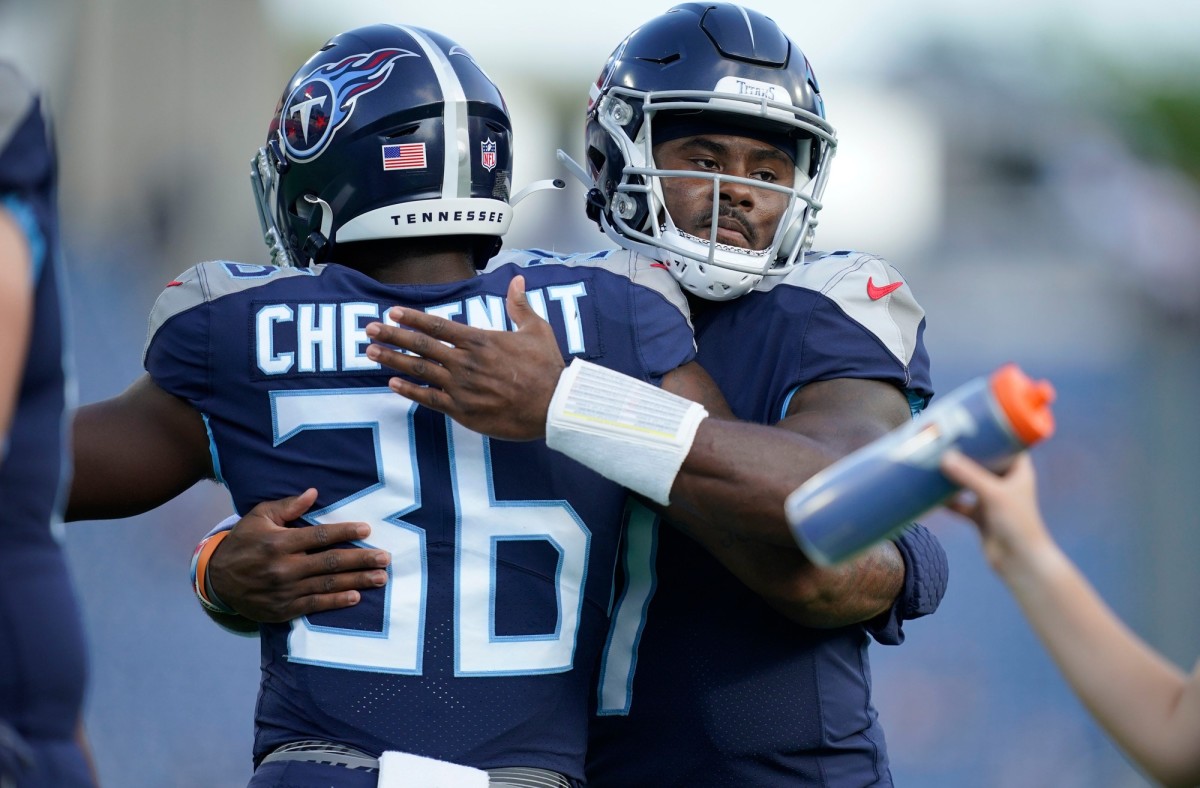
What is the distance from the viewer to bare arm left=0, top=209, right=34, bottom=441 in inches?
66.1

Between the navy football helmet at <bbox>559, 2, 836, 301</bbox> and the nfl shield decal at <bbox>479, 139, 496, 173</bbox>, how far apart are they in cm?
49

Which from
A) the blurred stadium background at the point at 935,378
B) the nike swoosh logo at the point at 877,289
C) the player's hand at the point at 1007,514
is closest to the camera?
the player's hand at the point at 1007,514

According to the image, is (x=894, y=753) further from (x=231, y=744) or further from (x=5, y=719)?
(x=5, y=719)

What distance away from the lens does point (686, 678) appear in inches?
124

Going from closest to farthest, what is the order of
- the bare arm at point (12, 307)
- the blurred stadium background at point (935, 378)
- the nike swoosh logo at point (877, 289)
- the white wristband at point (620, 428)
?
the bare arm at point (12, 307) → the white wristband at point (620, 428) → the nike swoosh logo at point (877, 289) → the blurred stadium background at point (935, 378)

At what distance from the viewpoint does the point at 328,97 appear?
295cm

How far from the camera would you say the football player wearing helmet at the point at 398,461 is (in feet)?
8.45

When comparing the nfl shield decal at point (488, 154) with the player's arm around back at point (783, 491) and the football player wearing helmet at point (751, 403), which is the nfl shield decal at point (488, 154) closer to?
the football player wearing helmet at point (751, 403)

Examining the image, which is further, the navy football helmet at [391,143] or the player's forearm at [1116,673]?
the navy football helmet at [391,143]

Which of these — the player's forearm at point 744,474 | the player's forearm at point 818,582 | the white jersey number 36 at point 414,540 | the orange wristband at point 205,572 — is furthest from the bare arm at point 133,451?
the player's forearm at point 818,582

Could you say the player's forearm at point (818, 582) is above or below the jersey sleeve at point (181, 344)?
below

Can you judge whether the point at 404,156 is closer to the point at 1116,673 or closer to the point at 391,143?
the point at 391,143

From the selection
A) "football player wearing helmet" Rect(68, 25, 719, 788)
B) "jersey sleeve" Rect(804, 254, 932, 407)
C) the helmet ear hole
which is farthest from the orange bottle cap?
the helmet ear hole

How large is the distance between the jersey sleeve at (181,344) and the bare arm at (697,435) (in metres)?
0.37
